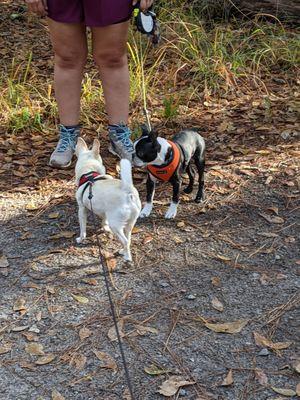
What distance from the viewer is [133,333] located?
2.82 m

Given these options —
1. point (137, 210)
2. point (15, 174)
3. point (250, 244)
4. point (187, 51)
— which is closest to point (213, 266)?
point (250, 244)

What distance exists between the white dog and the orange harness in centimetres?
31

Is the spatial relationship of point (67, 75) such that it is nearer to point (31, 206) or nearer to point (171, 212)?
point (31, 206)

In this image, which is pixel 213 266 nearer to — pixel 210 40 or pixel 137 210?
pixel 137 210

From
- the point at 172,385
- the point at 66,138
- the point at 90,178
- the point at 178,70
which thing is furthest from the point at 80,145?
the point at 178,70

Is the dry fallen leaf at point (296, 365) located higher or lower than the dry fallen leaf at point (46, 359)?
higher

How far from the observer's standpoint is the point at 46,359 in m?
2.68

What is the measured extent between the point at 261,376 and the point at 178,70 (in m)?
3.86

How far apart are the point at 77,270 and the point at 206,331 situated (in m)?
0.88

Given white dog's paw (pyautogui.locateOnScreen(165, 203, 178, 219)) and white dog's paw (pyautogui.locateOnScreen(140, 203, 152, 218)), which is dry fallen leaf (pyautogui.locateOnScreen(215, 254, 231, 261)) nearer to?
white dog's paw (pyautogui.locateOnScreen(165, 203, 178, 219))

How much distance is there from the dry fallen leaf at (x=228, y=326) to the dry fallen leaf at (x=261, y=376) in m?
0.28

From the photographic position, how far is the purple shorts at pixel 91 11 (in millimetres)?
3369

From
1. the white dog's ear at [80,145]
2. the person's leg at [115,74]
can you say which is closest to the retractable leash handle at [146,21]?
the person's leg at [115,74]

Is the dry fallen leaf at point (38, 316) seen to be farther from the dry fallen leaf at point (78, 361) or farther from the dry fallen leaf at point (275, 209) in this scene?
the dry fallen leaf at point (275, 209)
